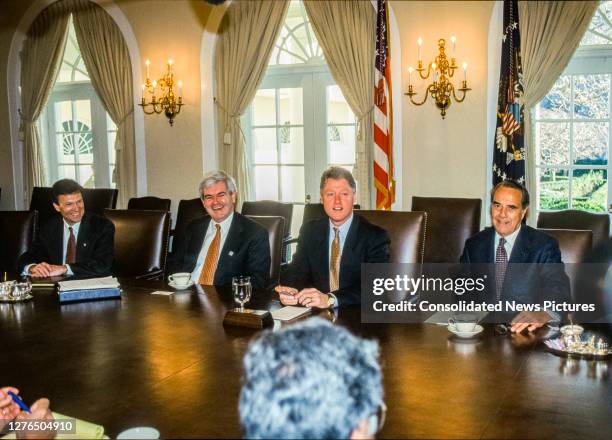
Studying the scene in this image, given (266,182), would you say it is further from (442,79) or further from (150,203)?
(442,79)

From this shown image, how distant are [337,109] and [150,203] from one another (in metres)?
1.95

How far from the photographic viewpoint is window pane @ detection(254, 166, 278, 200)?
20.4 ft

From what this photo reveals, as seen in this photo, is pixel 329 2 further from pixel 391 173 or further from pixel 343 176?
pixel 343 176

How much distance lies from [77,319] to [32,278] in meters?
0.91

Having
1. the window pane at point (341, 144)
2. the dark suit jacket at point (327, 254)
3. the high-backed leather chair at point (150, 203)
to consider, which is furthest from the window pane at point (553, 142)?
the high-backed leather chair at point (150, 203)

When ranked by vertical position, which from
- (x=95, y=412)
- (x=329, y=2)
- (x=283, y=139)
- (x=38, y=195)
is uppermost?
(x=329, y=2)

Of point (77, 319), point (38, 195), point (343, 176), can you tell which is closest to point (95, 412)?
point (77, 319)

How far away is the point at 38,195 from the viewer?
6.57m

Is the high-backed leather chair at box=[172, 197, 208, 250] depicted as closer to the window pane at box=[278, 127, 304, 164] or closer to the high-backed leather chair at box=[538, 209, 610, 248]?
the window pane at box=[278, 127, 304, 164]

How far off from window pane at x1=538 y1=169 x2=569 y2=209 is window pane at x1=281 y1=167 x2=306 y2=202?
214 centimetres

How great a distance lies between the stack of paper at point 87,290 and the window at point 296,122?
10.9 feet

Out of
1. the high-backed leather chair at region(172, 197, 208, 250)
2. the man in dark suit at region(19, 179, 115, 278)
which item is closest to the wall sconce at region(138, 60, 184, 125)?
the high-backed leather chair at region(172, 197, 208, 250)

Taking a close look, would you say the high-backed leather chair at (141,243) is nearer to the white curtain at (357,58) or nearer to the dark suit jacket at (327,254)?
the dark suit jacket at (327,254)

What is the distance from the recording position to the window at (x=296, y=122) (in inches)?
230
